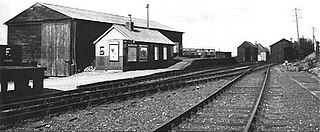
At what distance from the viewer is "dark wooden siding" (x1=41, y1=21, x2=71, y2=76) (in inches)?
1155

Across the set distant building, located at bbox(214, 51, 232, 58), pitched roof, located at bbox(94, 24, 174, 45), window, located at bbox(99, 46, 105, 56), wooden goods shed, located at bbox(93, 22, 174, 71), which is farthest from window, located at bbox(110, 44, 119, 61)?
distant building, located at bbox(214, 51, 232, 58)

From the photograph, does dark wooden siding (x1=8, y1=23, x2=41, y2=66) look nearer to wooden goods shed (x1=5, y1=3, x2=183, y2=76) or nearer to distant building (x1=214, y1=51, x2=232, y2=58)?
wooden goods shed (x1=5, y1=3, x2=183, y2=76)

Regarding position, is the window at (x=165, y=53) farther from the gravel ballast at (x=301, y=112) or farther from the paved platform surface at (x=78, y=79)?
the gravel ballast at (x=301, y=112)

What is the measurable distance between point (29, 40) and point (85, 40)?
598cm

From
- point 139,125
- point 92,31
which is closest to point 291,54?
point 92,31

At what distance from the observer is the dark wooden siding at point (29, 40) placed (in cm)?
3158

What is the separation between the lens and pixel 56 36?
3000 cm

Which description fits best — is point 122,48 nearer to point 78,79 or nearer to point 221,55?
point 78,79

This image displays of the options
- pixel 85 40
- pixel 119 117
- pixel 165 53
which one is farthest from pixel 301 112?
pixel 165 53

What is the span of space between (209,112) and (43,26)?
84.0ft

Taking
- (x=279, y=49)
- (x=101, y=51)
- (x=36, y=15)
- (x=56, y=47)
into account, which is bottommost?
(x=101, y=51)

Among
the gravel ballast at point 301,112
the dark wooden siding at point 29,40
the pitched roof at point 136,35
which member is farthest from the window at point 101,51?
the gravel ballast at point 301,112

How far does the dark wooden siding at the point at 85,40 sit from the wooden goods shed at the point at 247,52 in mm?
53650

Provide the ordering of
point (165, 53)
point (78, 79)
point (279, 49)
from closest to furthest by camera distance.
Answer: point (78, 79)
point (165, 53)
point (279, 49)
